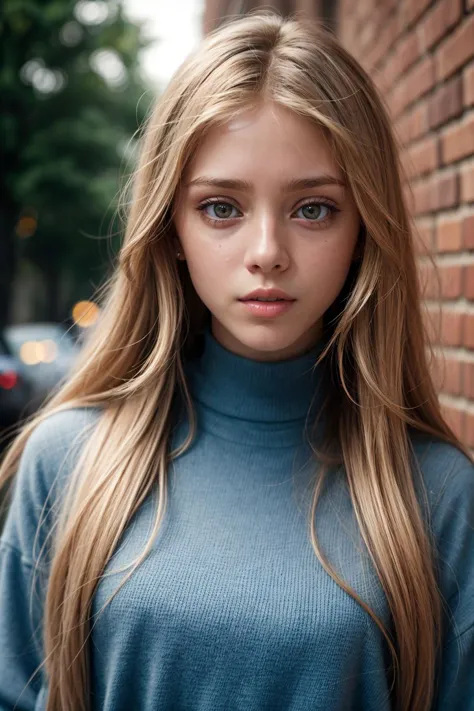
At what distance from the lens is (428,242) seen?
2.44m

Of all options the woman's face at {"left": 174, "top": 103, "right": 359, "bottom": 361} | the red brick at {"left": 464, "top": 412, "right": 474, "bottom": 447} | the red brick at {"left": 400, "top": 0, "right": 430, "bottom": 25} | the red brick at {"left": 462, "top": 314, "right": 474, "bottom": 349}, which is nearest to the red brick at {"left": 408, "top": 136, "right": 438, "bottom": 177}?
the red brick at {"left": 400, "top": 0, "right": 430, "bottom": 25}

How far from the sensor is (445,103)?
7.16 ft

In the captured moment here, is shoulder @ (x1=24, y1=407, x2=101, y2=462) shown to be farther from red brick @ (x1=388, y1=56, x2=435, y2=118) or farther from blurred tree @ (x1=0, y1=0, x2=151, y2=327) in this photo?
blurred tree @ (x1=0, y1=0, x2=151, y2=327)

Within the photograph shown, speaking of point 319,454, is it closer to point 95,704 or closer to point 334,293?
point 334,293

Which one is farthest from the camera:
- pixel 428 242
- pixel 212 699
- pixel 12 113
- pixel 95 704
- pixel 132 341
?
pixel 12 113

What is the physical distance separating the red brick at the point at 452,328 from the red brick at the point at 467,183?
0.28 meters

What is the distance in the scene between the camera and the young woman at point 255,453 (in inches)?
59.3

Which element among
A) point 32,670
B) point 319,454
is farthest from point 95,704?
point 319,454

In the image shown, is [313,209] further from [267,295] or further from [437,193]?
[437,193]

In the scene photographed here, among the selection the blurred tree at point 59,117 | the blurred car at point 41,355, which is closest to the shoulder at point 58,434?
the blurred car at point 41,355

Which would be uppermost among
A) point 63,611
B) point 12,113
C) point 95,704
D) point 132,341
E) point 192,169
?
point 12,113

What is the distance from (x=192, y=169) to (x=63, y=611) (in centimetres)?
86

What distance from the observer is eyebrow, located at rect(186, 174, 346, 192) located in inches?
59.2

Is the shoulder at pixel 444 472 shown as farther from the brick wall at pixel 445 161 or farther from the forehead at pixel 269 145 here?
the forehead at pixel 269 145
